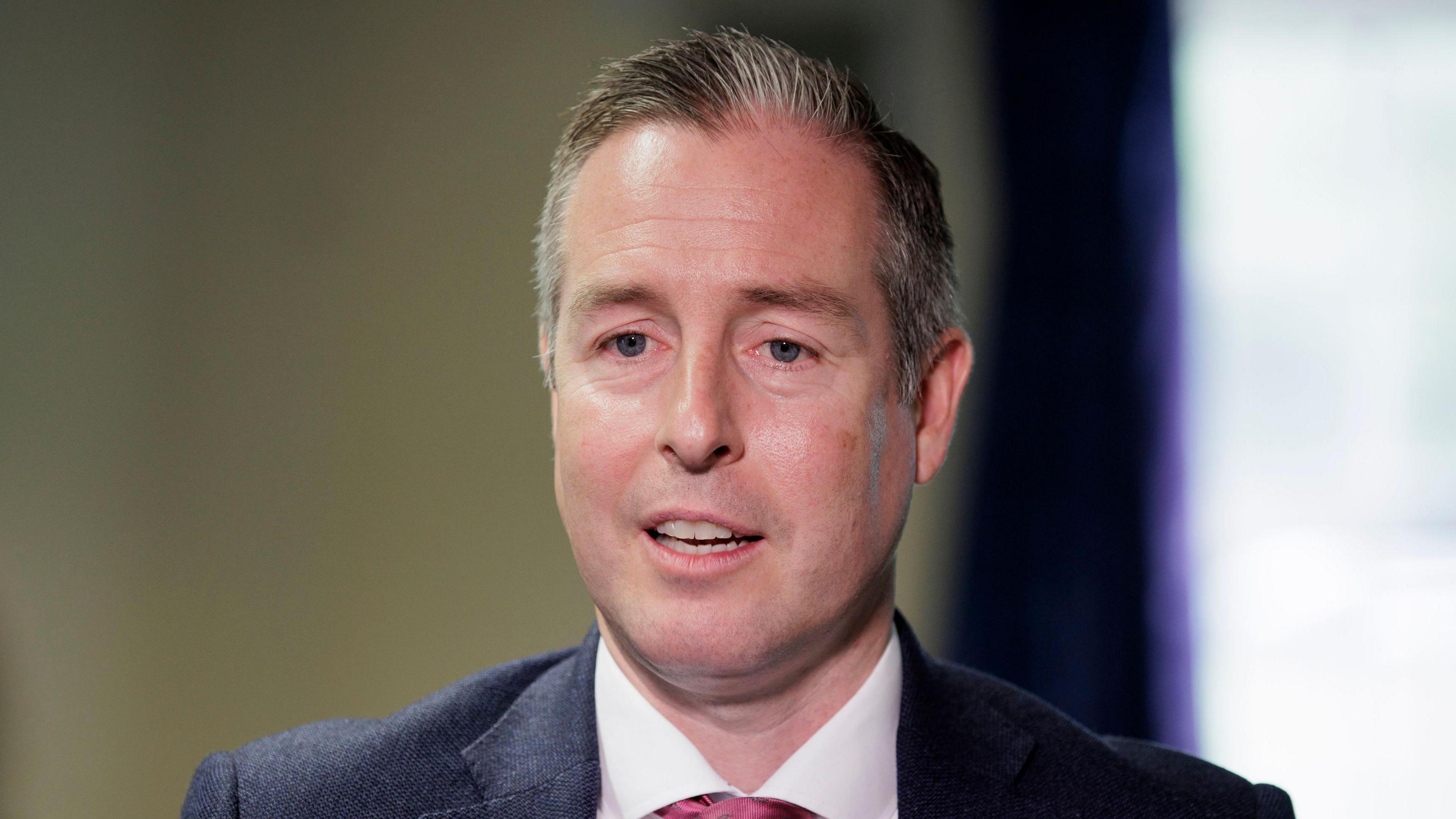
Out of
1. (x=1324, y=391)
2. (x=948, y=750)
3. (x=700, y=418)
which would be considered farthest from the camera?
(x=1324, y=391)

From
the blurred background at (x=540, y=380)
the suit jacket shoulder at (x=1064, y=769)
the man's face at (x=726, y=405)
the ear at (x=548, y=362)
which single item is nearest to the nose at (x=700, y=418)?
the man's face at (x=726, y=405)

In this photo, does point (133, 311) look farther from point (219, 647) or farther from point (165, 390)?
point (219, 647)

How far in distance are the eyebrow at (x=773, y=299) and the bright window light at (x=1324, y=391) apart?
7.71ft

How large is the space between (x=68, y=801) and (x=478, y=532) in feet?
4.18

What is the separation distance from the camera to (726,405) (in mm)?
1622

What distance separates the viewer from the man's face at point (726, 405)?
5.32ft

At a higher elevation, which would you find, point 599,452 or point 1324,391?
point 599,452

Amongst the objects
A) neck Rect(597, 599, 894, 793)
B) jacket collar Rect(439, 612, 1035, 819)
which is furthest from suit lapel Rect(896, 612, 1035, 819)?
neck Rect(597, 599, 894, 793)

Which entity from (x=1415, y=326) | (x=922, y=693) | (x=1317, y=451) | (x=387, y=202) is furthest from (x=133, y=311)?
(x=1415, y=326)

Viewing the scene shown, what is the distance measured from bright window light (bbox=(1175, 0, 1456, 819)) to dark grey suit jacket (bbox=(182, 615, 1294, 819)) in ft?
6.27

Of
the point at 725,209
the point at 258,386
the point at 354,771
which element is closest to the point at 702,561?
the point at 725,209

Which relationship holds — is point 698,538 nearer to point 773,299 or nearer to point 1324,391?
point 773,299

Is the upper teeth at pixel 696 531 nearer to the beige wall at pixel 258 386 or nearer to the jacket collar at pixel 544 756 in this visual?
the jacket collar at pixel 544 756

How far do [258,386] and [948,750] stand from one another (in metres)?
2.49
